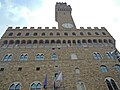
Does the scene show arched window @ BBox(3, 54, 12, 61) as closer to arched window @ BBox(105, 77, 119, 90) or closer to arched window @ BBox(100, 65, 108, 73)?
arched window @ BBox(100, 65, 108, 73)

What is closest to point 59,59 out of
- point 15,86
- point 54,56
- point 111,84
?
point 54,56

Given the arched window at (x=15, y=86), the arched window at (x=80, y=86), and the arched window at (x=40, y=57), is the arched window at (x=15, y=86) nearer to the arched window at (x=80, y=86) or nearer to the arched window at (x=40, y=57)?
the arched window at (x=40, y=57)

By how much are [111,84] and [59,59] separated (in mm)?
5847

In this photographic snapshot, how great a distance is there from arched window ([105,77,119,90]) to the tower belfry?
10224mm

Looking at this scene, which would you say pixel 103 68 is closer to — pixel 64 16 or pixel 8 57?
pixel 8 57

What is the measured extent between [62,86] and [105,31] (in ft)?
36.8

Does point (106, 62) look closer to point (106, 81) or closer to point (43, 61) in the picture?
point (106, 81)

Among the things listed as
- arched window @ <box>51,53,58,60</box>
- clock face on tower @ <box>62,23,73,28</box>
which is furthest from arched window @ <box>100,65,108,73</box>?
clock face on tower @ <box>62,23,73,28</box>

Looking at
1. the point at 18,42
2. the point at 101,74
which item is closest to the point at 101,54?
the point at 101,74

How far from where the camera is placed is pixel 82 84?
14.6 metres

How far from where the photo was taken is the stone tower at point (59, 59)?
14492 mm

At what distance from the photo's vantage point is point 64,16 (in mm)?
26219

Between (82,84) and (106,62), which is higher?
(106,62)

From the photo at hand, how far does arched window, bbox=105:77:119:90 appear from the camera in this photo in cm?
1447
